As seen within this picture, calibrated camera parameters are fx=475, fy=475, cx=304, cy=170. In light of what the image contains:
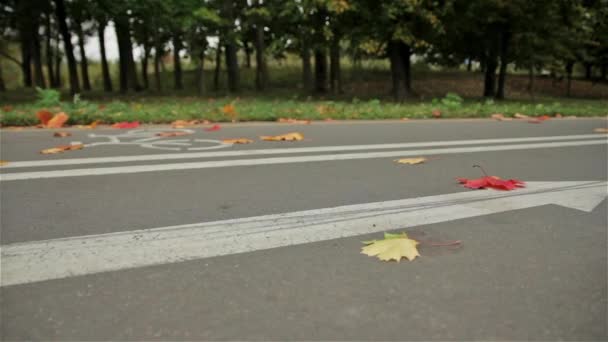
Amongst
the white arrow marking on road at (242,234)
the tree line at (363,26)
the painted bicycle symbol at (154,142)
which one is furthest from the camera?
the tree line at (363,26)

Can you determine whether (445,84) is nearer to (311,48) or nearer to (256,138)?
(311,48)

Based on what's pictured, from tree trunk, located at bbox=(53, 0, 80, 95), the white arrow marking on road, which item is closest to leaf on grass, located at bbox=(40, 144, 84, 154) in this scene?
the white arrow marking on road

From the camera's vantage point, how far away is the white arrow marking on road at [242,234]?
1960mm

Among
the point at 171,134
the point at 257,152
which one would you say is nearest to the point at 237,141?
the point at 257,152

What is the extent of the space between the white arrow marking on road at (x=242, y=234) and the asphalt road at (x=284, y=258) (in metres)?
0.01

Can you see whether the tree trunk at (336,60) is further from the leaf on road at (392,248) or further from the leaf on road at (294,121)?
the leaf on road at (392,248)

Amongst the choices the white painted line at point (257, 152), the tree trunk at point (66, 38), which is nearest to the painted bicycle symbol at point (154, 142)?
the white painted line at point (257, 152)

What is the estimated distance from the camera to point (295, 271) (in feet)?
6.28

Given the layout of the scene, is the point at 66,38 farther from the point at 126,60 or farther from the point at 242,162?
the point at 242,162

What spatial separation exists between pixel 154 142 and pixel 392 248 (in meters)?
3.94

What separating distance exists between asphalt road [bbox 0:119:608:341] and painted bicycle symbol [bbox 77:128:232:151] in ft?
A: 2.74

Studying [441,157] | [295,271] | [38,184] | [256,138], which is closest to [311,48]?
[256,138]

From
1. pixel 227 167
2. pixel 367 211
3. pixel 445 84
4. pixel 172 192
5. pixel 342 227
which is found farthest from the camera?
pixel 445 84

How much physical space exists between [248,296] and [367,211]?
122cm
